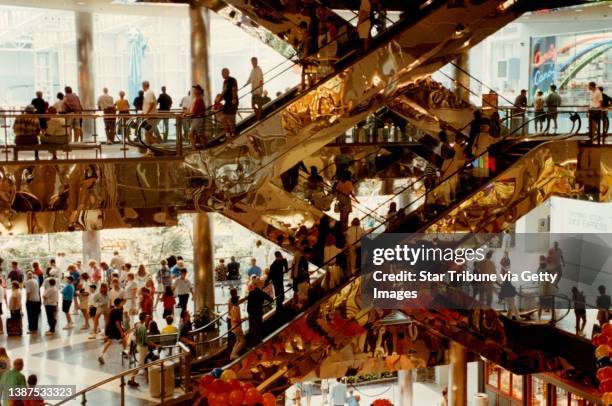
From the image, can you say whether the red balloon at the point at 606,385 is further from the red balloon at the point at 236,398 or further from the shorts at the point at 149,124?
the shorts at the point at 149,124

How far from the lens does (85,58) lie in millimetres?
20938

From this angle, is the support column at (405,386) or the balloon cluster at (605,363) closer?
the balloon cluster at (605,363)

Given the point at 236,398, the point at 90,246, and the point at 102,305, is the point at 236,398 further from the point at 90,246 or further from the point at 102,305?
the point at 90,246

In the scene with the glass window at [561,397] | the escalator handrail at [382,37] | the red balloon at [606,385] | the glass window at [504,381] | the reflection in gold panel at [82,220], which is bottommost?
the glass window at [504,381]

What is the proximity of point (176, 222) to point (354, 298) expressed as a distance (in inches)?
129

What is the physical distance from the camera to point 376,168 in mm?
18188

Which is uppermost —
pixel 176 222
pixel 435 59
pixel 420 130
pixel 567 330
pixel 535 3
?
pixel 535 3

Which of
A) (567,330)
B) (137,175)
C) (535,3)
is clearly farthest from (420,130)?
(137,175)

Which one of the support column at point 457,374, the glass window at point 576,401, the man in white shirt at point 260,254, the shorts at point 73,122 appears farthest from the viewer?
the man in white shirt at point 260,254

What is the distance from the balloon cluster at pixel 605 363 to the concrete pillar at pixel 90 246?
1325cm

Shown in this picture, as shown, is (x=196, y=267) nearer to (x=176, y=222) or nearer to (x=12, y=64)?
(x=176, y=222)

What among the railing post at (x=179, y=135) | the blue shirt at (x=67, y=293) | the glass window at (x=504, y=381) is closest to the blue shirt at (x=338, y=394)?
the glass window at (x=504, y=381)

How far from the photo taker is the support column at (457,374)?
57.9 feet

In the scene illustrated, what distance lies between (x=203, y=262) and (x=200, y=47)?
473 centimetres
